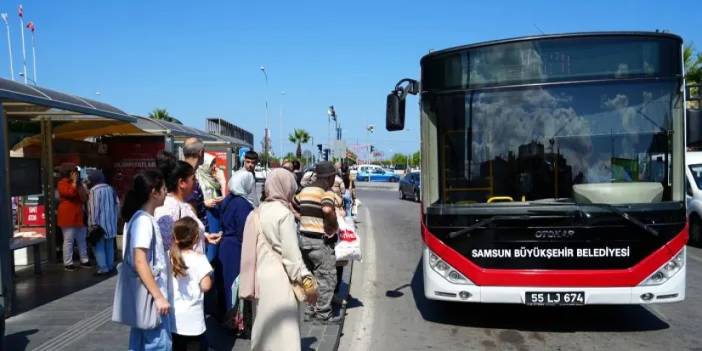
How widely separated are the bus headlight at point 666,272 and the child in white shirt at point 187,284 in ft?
13.8

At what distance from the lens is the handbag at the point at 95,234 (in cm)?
909

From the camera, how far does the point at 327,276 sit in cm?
610

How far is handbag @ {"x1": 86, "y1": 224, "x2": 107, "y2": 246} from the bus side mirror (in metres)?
5.23

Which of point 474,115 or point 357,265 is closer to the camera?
point 474,115

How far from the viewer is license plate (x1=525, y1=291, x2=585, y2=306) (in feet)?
18.6

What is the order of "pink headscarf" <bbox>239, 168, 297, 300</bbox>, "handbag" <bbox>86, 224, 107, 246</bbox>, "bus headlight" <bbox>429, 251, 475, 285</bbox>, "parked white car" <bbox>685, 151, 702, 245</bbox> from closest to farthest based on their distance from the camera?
"pink headscarf" <bbox>239, 168, 297, 300</bbox>
"bus headlight" <bbox>429, 251, 475, 285</bbox>
"handbag" <bbox>86, 224, 107, 246</bbox>
"parked white car" <bbox>685, 151, 702, 245</bbox>

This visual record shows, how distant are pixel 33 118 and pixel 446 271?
7480 millimetres

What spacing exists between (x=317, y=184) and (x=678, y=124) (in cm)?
369

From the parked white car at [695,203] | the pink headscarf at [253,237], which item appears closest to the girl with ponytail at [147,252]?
the pink headscarf at [253,237]

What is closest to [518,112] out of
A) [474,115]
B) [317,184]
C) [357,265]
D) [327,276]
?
[474,115]

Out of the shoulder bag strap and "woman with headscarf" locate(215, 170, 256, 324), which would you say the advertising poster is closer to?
"woman with headscarf" locate(215, 170, 256, 324)

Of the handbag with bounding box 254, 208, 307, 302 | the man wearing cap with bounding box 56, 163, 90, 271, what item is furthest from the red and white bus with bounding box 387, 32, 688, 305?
the man wearing cap with bounding box 56, 163, 90, 271

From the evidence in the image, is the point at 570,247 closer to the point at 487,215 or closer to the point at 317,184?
the point at 487,215

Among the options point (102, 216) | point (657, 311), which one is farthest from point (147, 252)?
point (102, 216)
